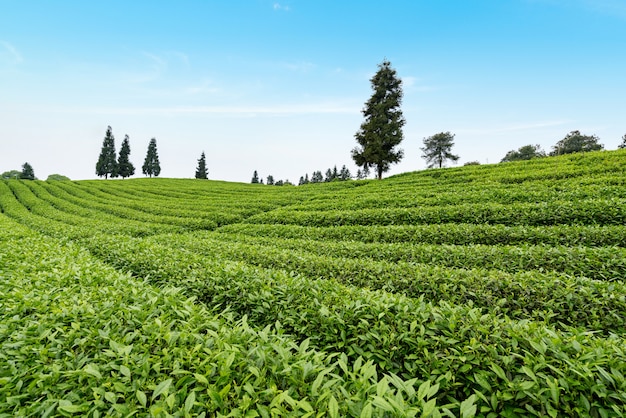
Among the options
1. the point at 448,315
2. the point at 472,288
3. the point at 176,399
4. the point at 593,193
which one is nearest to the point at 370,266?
the point at 472,288

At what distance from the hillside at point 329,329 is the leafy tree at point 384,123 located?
26.5m

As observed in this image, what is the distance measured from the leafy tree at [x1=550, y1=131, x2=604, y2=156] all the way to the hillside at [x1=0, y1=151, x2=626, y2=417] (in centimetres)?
6746

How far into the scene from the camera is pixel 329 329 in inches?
138

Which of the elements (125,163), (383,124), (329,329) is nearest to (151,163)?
(125,163)

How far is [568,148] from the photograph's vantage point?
197 feet

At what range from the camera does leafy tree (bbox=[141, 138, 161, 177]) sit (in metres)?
72.5

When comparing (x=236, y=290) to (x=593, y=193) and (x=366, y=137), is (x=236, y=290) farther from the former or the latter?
(x=366, y=137)

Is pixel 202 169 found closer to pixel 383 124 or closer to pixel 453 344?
pixel 383 124

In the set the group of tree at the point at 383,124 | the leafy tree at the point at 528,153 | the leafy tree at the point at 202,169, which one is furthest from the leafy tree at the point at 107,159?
the leafy tree at the point at 528,153

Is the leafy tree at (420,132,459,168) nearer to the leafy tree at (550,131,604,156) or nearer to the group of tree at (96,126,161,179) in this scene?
the leafy tree at (550,131,604,156)

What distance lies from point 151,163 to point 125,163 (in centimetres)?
653

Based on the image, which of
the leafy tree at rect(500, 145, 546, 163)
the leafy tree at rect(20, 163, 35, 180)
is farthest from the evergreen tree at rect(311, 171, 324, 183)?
the leafy tree at rect(20, 163, 35, 180)

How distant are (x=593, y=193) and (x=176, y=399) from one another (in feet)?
50.1

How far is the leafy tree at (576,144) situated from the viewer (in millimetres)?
57513
